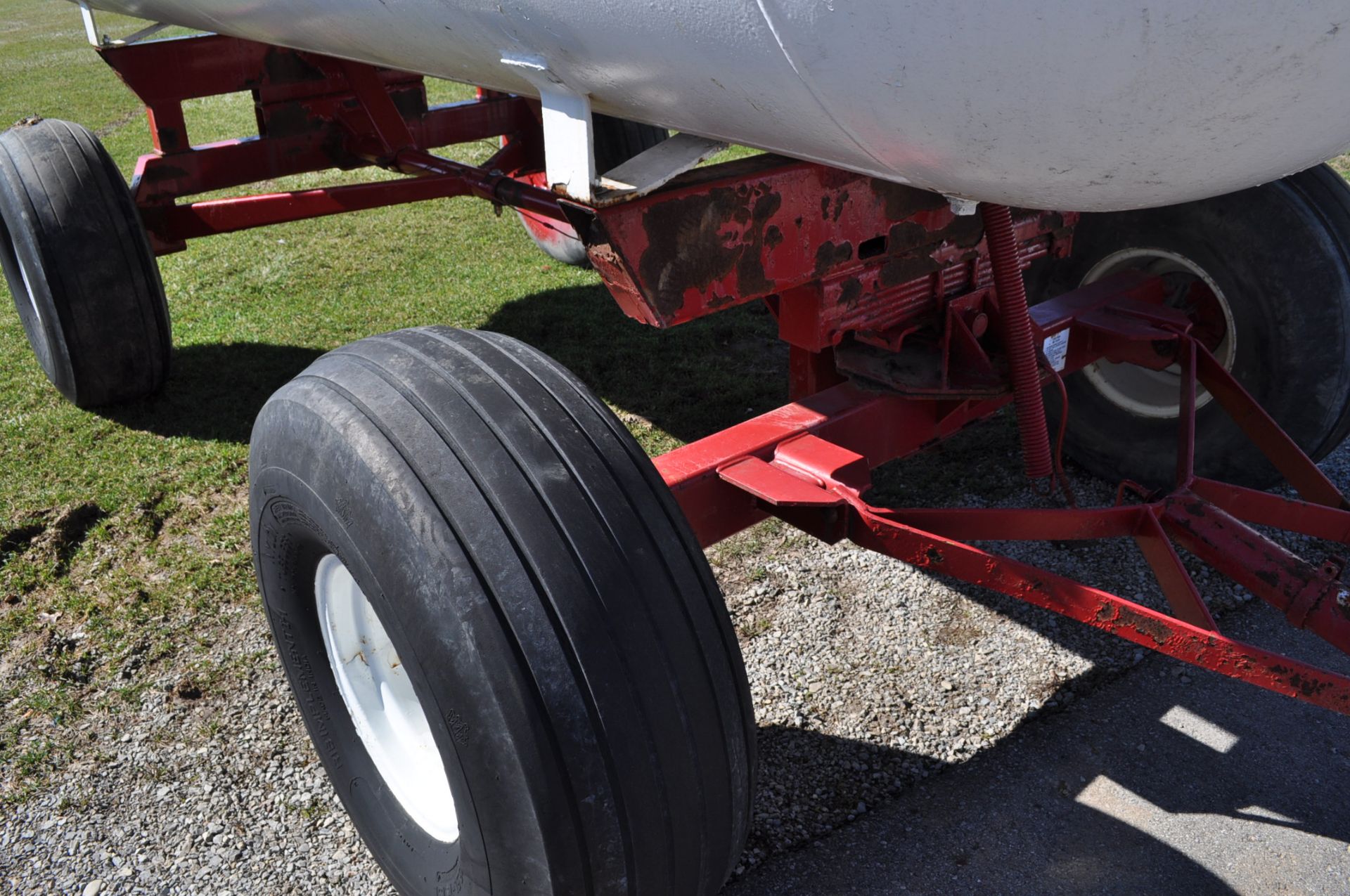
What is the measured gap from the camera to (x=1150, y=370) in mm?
3123

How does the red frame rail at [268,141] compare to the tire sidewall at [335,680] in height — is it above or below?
above

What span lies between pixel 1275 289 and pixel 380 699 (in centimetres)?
232

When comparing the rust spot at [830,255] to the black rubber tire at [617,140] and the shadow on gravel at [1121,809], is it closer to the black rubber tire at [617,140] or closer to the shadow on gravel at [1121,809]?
the shadow on gravel at [1121,809]

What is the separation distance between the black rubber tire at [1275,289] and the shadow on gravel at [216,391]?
292cm

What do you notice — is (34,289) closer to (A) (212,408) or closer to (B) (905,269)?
(A) (212,408)

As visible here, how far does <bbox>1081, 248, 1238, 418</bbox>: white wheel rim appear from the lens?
284cm

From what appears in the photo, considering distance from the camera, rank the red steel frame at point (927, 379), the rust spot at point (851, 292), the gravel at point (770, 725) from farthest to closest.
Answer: the rust spot at point (851, 292) → the gravel at point (770, 725) → the red steel frame at point (927, 379)

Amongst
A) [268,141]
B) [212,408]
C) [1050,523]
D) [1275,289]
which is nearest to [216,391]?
[212,408]

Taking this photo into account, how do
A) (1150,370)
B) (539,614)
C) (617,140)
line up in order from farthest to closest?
1. (617,140)
2. (1150,370)
3. (539,614)

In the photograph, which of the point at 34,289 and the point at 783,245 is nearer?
the point at 783,245

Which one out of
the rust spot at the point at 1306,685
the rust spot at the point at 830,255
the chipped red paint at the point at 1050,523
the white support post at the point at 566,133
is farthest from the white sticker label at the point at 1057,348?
the white support post at the point at 566,133

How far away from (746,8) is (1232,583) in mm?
2310

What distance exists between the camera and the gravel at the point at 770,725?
2.14 m

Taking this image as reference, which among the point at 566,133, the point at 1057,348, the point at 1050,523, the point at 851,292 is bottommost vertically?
the point at 1050,523
